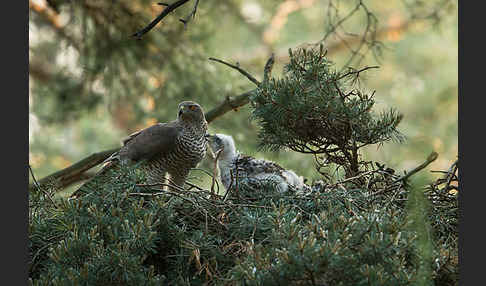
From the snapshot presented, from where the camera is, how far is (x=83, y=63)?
496cm

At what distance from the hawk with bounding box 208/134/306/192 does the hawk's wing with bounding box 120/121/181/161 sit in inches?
11.2

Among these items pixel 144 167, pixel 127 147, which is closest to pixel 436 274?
pixel 144 167

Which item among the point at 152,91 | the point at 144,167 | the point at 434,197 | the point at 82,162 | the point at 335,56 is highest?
the point at 335,56

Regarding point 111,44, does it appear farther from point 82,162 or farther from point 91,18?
point 82,162

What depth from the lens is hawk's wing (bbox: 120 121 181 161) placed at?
3.28 meters

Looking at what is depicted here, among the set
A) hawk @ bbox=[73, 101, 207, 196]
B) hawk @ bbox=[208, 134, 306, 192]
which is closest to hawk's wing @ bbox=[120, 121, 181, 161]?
hawk @ bbox=[73, 101, 207, 196]

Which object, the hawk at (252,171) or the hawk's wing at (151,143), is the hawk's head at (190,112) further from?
the hawk at (252,171)

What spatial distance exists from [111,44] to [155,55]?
0.40 m

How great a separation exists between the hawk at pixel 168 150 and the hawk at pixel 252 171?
0.17m

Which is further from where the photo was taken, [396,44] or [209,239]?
[396,44]

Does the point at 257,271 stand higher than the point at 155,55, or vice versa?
the point at 155,55

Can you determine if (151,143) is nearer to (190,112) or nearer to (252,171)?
(190,112)

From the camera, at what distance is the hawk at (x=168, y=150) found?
329 cm

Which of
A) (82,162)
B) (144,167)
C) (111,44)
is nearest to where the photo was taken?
(144,167)
